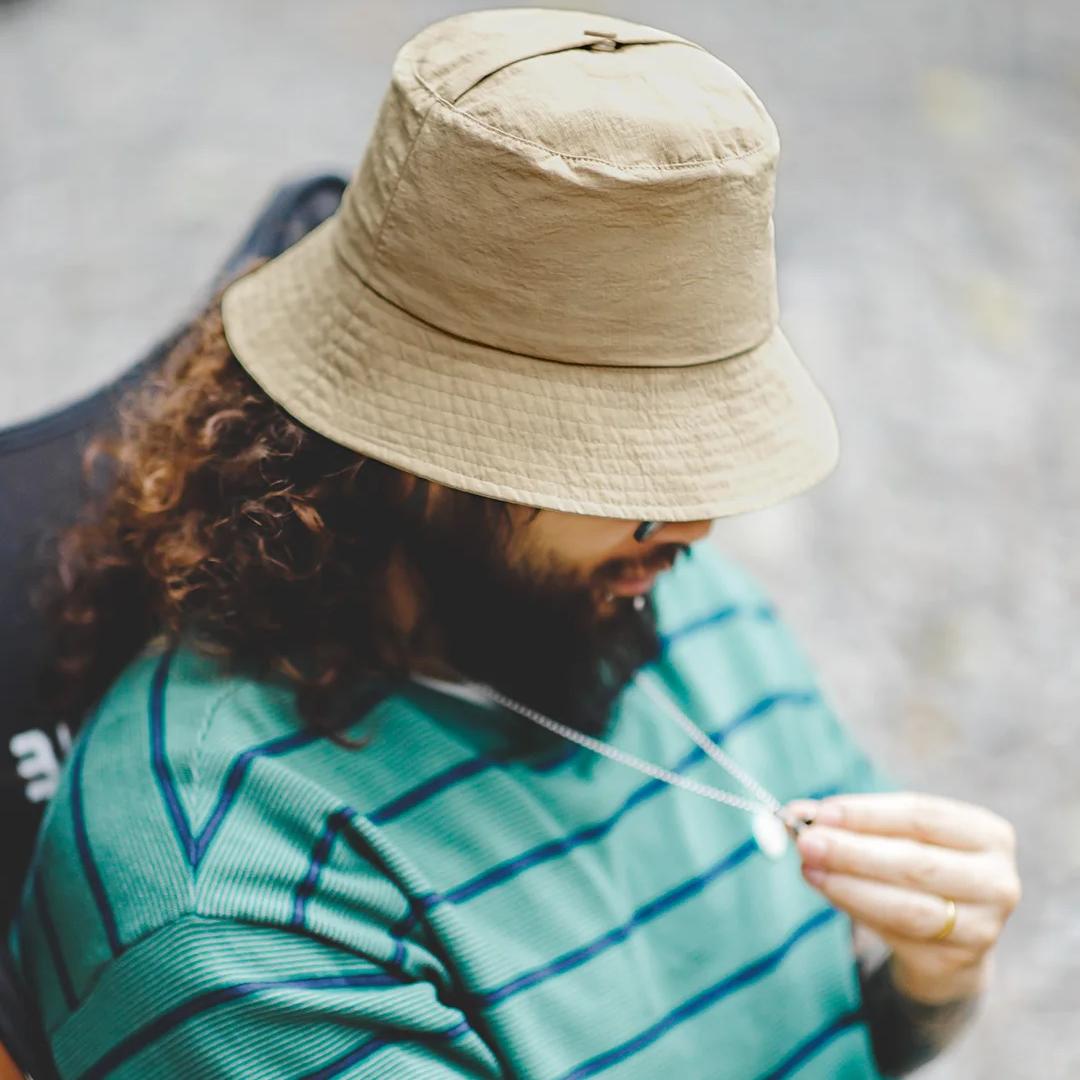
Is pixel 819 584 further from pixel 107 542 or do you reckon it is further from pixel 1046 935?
pixel 107 542

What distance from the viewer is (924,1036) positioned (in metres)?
1.25

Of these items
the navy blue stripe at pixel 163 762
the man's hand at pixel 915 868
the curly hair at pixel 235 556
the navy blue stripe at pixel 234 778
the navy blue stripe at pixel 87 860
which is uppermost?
the curly hair at pixel 235 556

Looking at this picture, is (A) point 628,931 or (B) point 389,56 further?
(B) point 389,56

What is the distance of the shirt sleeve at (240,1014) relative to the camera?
0.82m

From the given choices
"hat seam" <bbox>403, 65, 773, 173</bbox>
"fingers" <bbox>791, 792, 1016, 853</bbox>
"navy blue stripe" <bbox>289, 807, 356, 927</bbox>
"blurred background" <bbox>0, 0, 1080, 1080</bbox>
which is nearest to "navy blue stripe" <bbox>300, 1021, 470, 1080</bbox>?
"navy blue stripe" <bbox>289, 807, 356, 927</bbox>

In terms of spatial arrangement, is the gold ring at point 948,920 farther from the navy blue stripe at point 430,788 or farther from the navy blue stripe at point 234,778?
the navy blue stripe at point 234,778

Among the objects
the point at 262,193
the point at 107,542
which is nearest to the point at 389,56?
the point at 262,193

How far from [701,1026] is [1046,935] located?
1087 millimetres

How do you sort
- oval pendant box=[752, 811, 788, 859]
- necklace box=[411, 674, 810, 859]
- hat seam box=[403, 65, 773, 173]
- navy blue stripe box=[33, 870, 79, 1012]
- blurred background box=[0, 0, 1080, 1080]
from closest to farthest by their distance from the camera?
hat seam box=[403, 65, 773, 173], navy blue stripe box=[33, 870, 79, 1012], necklace box=[411, 674, 810, 859], oval pendant box=[752, 811, 788, 859], blurred background box=[0, 0, 1080, 1080]

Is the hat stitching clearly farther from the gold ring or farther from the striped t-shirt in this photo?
the gold ring

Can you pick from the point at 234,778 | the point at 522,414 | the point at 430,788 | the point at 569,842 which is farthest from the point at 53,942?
the point at 522,414

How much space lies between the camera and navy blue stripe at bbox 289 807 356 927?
877 mm

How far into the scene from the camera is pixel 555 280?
820 mm

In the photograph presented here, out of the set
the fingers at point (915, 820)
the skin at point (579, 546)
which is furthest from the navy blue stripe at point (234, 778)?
the fingers at point (915, 820)
